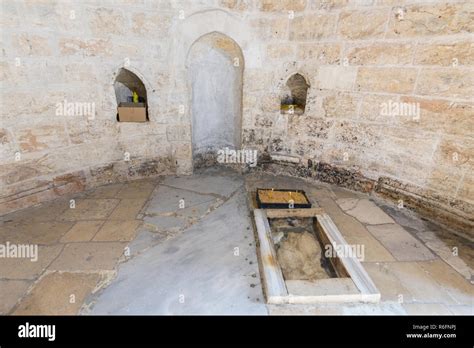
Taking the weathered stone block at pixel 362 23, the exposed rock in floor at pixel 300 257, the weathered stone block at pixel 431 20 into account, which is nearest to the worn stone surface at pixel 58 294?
the exposed rock in floor at pixel 300 257

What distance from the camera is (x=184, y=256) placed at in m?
2.39

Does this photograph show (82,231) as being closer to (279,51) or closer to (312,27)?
(279,51)

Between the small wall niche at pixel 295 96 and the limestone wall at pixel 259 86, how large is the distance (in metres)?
0.17

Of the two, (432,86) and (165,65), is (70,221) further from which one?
(432,86)

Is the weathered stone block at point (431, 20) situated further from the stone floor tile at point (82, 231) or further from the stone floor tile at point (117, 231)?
the stone floor tile at point (82, 231)

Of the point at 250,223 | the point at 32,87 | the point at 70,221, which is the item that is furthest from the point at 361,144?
the point at 32,87

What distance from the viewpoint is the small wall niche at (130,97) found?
3.60m

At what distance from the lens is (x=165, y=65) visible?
11.6 feet

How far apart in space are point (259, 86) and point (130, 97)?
1.93 meters

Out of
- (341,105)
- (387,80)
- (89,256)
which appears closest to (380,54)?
(387,80)

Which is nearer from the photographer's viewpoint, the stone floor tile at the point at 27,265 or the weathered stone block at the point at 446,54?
the stone floor tile at the point at 27,265

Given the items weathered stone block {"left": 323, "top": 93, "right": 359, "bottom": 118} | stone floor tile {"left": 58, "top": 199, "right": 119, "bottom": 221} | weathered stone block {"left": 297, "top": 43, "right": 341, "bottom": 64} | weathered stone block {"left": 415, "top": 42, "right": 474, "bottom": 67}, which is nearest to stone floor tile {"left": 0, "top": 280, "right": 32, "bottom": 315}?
stone floor tile {"left": 58, "top": 199, "right": 119, "bottom": 221}

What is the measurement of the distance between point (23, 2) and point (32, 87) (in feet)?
2.67

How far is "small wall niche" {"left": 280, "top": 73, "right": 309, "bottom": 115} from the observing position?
3922mm
